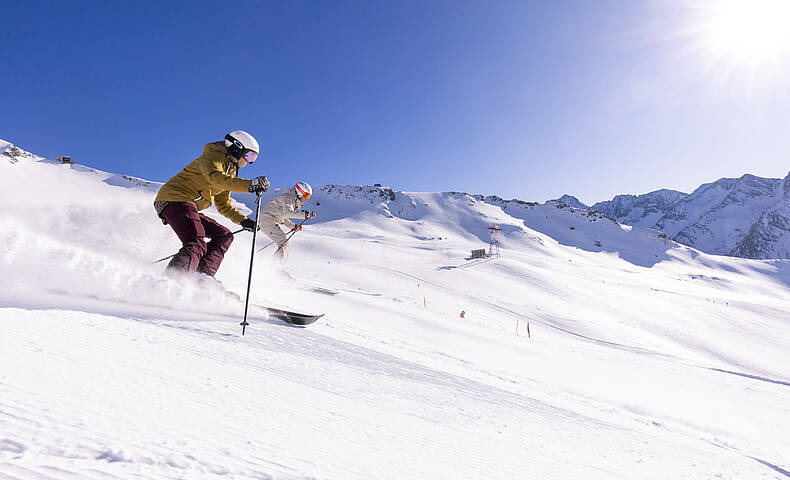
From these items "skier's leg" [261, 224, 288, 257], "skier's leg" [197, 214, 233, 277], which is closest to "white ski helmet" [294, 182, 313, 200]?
"skier's leg" [261, 224, 288, 257]

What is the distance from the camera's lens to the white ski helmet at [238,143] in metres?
4.66

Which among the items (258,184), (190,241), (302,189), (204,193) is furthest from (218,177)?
(302,189)

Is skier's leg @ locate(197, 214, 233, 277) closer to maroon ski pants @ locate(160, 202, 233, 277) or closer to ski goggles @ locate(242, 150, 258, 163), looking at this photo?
maroon ski pants @ locate(160, 202, 233, 277)

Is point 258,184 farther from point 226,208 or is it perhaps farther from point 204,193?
point 226,208

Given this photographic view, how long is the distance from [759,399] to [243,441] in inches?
458

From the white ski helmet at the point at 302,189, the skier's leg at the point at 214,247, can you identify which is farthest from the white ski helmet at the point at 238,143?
the white ski helmet at the point at 302,189

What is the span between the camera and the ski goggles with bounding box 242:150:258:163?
15.6ft

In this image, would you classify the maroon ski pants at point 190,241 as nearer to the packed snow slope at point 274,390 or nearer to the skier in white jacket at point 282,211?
the packed snow slope at point 274,390

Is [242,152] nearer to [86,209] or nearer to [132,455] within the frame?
[86,209]

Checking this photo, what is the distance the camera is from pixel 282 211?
9867mm

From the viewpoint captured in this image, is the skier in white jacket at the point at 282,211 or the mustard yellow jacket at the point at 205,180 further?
the skier in white jacket at the point at 282,211

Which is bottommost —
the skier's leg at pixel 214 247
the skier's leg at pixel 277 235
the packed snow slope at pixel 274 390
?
the packed snow slope at pixel 274 390

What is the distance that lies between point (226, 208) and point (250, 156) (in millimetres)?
1406

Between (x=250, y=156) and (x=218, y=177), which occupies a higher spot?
(x=250, y=156)
